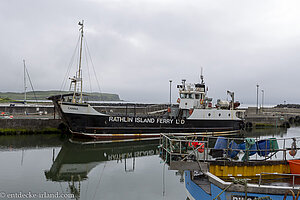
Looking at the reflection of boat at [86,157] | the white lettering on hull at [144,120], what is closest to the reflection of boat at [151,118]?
the white lettering on hull at [144,120]

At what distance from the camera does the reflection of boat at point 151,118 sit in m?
20.1

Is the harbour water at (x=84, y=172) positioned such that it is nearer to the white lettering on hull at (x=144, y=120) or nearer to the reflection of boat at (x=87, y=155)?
the reflection of boat at (x=87, y=155)

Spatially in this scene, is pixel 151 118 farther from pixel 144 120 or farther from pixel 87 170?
pixel 87 170

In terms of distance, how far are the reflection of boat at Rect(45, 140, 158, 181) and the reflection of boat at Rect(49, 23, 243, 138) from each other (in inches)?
58.4

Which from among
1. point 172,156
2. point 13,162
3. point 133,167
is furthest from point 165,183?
point 13,162

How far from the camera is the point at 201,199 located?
6688mm

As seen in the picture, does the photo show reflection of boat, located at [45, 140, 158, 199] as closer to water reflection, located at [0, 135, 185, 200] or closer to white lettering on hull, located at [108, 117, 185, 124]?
water reflection, located at [0, 135, 185, 200]

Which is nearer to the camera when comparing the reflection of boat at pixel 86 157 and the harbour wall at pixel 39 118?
the reflection of boat at pixel 86 157

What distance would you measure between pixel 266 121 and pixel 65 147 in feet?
102

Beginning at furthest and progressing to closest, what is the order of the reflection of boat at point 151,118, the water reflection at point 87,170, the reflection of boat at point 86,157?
the reflection of boat at point 151,118
the reflection of boat at point 86,157
the water reflection at point 87,170

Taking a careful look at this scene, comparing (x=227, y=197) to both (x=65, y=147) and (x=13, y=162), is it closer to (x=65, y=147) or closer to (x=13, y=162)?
(x=13, y=162)

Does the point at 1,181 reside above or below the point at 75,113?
below

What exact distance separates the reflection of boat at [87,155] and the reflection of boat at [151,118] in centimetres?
148

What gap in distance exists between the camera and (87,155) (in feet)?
51.1
